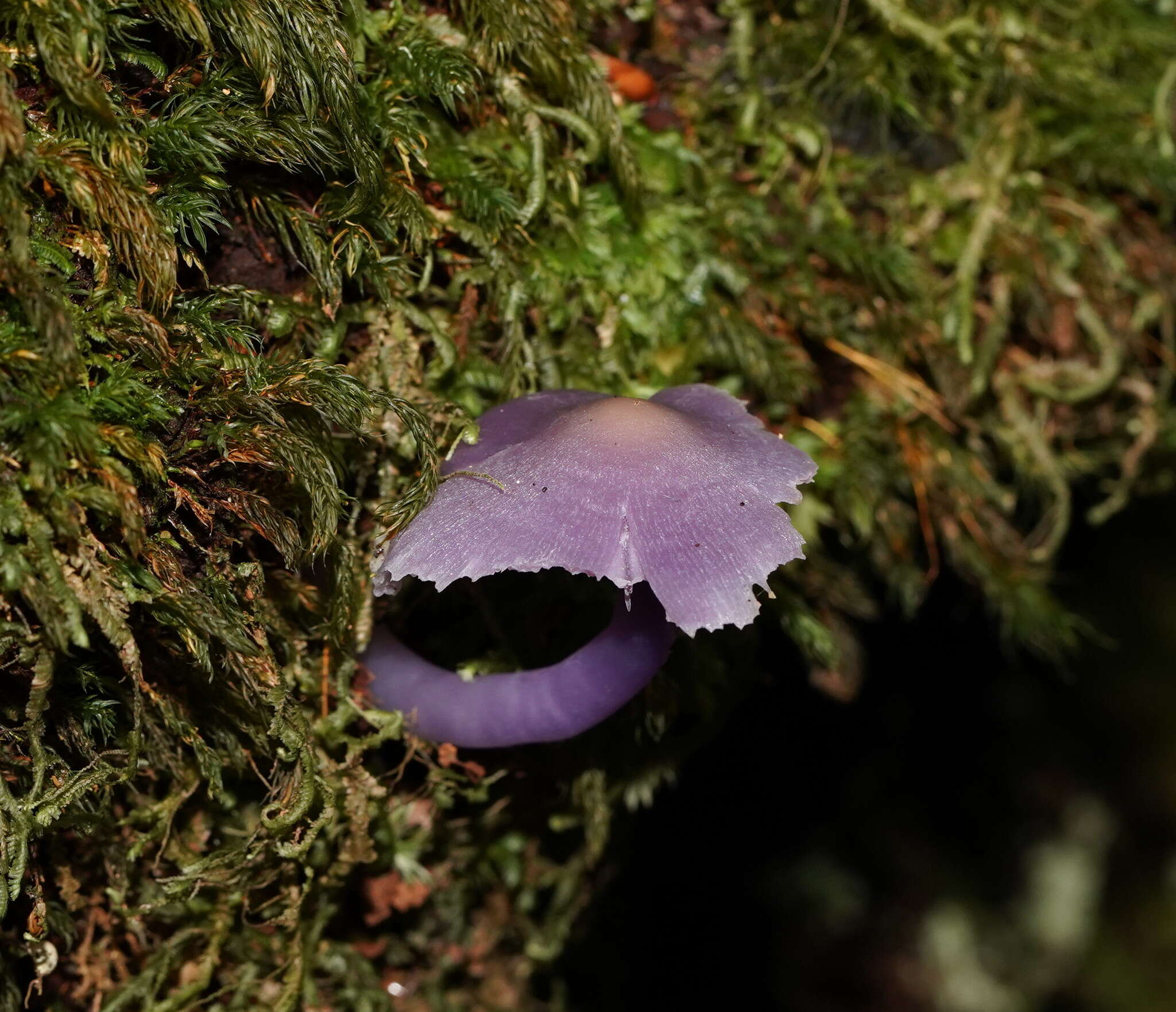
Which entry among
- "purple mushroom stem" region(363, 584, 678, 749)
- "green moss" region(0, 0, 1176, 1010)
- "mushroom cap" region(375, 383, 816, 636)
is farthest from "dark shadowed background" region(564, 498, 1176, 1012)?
"mushroom cap" region(375, 383, 816, 636)

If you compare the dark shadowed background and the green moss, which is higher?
the green moss

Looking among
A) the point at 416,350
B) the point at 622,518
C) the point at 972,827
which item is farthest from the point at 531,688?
the point at 972,827

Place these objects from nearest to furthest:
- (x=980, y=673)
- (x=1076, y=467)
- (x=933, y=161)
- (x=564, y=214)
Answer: (x=564, y=214)
(x=933, y=161)
(x=1076, y=467)
(x=980, y=673)

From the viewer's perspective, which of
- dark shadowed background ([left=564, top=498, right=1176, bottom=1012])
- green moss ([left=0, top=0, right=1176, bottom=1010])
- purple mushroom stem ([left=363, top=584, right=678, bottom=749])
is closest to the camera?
green moss ([left=0, top=0, right=1176, bottom=1010])

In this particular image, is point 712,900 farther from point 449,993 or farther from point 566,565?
point 566,565

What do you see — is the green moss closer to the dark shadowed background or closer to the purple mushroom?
the purple mushroom

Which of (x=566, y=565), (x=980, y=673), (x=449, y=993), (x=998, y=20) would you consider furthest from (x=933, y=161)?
(x=980, y=673)

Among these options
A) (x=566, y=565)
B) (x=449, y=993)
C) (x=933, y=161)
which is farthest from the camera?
(x=933, y=161)
